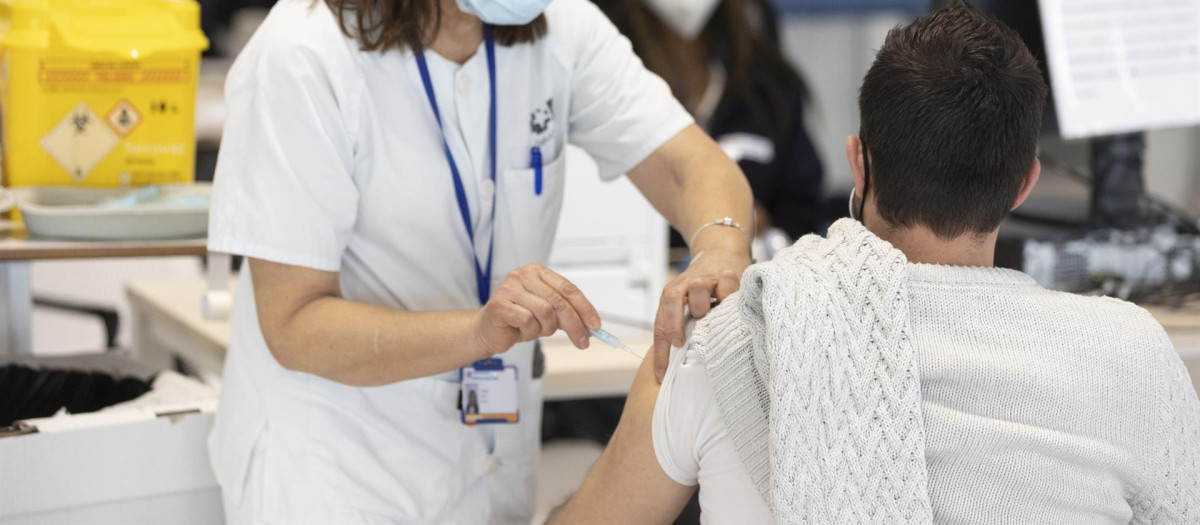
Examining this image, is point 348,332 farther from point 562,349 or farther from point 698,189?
point 562,349

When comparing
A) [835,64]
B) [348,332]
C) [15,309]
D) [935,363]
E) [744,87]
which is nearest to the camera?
[935,363]

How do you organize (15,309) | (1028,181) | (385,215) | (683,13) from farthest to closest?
1. (683,13)
2. (15,309)
3. (385,215)
4. (1028,181)

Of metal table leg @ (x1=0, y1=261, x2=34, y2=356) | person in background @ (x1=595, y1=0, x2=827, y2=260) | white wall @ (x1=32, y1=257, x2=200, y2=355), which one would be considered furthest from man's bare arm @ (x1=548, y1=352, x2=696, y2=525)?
white wall @ (x1=32, y1=257, x2=200, y2=355)

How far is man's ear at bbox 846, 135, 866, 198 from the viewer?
113 centimetres

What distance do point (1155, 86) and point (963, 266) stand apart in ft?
4.31

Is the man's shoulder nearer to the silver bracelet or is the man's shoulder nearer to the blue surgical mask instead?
the silver bracelet

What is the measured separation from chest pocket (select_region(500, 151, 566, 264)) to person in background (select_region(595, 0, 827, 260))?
1.55 meters

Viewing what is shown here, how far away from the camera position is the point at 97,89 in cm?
176

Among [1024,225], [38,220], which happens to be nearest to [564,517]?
[38,220]

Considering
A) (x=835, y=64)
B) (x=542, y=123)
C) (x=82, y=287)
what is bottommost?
(x=82, y=287)

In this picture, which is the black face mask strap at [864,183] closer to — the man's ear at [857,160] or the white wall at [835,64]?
the man's ear at [857,160]

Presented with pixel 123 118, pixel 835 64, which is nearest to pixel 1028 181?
pixel 123 118

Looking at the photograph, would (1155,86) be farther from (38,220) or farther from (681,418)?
(38,220)

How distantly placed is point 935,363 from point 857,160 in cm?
22
